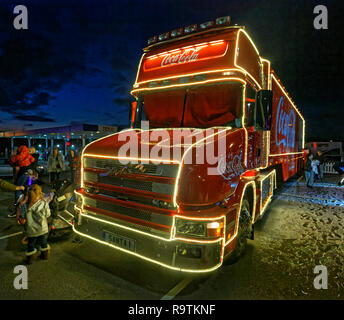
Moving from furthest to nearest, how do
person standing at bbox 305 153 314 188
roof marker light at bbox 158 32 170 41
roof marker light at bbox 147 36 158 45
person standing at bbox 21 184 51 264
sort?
person standing at bbox 305 153 314 188, roof marker light at bbox 147 36 158 45, roof marker light at bbox 158 32 170 41, person standing at bbox 21 184 51 264

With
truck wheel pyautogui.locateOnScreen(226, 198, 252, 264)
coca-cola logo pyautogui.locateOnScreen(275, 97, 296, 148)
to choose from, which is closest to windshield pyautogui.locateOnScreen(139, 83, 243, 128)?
truck wheel pyautogui.locateOnScreen(226, 198, 252, 264)

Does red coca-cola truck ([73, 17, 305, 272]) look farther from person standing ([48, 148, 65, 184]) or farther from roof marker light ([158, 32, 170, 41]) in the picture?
person standing ([48, 148, 65, 184])

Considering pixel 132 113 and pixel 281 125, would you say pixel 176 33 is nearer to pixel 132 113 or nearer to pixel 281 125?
pixel 132 113

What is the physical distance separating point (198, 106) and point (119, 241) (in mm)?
2408

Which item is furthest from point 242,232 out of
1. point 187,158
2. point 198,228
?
point 187,158

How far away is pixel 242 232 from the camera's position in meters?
3.74

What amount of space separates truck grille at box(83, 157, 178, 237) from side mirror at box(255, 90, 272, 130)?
1.98 metres

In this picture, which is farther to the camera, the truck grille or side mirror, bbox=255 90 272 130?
side mirror, bbox=255 90 272 130

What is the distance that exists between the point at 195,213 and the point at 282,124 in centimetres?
564

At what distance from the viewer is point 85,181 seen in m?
3.75

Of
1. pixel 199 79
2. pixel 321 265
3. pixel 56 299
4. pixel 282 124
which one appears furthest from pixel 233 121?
pixel 282 124

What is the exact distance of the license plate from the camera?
3.04 metres

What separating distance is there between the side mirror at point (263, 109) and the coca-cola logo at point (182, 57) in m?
1.26
